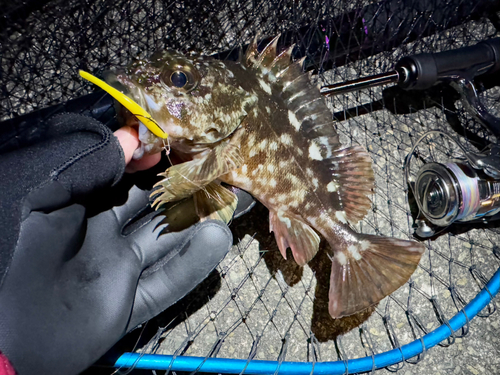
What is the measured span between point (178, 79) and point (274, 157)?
0.52 m

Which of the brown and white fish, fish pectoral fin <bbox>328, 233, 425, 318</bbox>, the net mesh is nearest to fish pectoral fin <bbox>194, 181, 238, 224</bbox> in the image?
the brown and white fish

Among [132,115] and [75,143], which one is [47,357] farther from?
[132,115]

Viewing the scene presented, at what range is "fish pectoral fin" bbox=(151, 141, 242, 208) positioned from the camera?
1493 mm

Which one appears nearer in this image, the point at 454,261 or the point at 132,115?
the point at 132,115

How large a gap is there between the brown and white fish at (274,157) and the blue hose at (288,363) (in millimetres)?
275

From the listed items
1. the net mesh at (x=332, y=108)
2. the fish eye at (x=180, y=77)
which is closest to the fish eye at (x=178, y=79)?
the fish eye at (x=180, y=77)

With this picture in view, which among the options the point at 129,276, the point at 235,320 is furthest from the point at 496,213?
the point at 129,276

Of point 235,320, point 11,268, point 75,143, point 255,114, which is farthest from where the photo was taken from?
point 235,320

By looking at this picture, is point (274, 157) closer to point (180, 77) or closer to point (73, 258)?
point (180, 77)

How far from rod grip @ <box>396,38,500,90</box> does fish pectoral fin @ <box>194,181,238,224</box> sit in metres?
1.16

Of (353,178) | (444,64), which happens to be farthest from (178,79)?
(444,64)

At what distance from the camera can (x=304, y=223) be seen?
1813mm

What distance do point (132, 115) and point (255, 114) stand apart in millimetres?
495

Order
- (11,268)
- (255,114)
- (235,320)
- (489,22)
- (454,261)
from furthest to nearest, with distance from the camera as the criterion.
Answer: (489,22)
(454,261)
(235,320)
(255,114)
(11,268)
